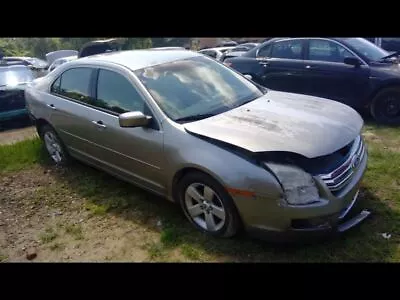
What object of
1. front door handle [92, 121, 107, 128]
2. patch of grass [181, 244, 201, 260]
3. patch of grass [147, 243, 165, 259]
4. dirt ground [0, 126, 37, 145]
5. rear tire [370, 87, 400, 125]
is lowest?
dirt ground [0, 126, 37, 145]

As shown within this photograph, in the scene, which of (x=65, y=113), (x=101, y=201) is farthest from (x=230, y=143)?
(x=65, y=113)

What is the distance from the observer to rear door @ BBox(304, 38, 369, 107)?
584 centimetres

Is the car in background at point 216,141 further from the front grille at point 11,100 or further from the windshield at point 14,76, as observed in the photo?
the windshield at point 14,76

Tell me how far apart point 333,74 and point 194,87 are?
346 cm

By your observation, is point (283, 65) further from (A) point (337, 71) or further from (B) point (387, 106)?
(B) point (387, 106)

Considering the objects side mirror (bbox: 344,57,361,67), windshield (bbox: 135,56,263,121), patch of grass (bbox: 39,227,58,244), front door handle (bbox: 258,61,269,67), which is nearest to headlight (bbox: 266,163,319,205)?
windshield (bbox: 135,56,263,121)

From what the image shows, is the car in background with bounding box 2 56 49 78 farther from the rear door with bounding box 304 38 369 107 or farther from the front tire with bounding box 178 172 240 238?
the front tire with bounding box 178 172 240 238

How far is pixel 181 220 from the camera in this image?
350cm

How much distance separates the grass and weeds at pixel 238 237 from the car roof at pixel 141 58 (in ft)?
4.81

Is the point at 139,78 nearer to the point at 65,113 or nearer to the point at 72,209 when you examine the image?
the point at 65,113

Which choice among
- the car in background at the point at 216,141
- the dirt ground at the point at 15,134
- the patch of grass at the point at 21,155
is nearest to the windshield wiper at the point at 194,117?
the car in background at the point at 216,141

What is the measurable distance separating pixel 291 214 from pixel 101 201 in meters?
2.30

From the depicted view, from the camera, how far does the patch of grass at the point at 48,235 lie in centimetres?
346

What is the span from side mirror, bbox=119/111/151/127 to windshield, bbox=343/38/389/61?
4381mm
